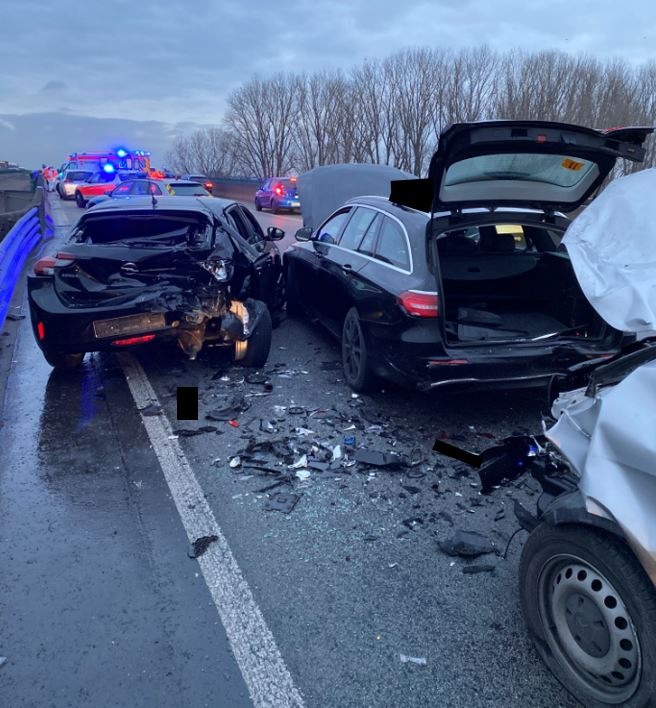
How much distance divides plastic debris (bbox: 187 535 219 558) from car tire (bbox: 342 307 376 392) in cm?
229

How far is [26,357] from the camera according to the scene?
6883 millimetres

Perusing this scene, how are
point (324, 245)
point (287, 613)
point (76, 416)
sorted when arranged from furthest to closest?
point (324, 245) → point (76, 416) → point (287, 613)

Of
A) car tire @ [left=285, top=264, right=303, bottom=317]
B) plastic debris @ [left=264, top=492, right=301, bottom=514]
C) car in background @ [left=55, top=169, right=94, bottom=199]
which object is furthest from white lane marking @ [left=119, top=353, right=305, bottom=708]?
car in background @ [left=55, top=169, right=94, bottom=199]

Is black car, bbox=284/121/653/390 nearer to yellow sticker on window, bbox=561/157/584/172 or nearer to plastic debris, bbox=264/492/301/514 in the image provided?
yellow sticker on window, bbox=561/157/584/172

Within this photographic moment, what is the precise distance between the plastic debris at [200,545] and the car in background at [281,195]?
2495 centimetres

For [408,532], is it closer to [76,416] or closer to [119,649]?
[119,649]

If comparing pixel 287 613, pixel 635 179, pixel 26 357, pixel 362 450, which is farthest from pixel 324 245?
pixel 287 613

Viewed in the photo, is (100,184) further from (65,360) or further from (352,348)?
(352,348)

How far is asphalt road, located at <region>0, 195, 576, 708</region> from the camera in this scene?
8.16 ft

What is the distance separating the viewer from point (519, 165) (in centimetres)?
466

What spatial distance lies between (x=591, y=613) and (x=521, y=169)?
345 cm

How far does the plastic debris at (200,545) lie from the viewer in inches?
129

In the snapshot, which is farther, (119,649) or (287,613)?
(287,613)

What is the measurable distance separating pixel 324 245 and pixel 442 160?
8.39ft
